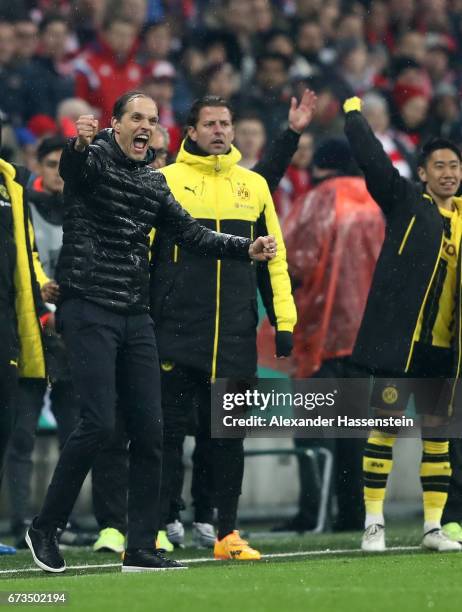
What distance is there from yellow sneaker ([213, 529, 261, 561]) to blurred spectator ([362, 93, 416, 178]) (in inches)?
241

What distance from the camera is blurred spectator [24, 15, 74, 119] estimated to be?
13797mm

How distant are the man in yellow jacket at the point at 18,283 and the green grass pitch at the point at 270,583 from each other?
1.09 m

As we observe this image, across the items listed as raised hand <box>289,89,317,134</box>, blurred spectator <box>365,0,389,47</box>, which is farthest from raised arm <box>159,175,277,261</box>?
blurred spectator <box>365,0,389,47</box>

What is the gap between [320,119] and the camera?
15898 mm

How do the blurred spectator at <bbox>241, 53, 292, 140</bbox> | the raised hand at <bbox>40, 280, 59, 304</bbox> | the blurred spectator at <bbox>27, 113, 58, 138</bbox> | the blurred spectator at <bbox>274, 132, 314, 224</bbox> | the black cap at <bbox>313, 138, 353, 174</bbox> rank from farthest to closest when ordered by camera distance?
the blurred spectator at <bbox>241, 53, 292, 140</bbox>, the blurred spectator at <bbox>274, 132, 314, 224</bbox>, the blurred spectator at <bbox>27, 113, 58, 138</bbox>, the black cap at <bbox>313, 138, 353, 174</bbox>, the raised hand at <bbox>40, 280, 59, 304</bbox>

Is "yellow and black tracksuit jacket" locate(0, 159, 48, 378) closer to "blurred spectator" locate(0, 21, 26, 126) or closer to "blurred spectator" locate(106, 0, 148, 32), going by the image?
"blurred spectator" locate(0, 21, 26, 126)

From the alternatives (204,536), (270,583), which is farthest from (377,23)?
(270,583)

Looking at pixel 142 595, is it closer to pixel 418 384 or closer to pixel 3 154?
pixel 418 384

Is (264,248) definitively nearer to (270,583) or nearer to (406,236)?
(406,236)

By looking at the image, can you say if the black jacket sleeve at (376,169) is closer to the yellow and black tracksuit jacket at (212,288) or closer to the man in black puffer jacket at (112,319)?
the yellow and black tracksuit jacket at (212,288)

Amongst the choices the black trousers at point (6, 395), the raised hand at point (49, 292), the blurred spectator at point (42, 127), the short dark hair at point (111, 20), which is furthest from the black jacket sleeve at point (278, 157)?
the short dark hair at point (111, 20)

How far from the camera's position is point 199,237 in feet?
26.4

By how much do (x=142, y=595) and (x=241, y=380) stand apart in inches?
99.0

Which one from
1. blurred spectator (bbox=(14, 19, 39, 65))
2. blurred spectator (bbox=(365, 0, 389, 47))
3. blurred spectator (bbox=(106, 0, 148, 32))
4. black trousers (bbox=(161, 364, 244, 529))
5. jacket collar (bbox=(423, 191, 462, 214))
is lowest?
black trousers (bbox=(161, 364, 244, 529))
